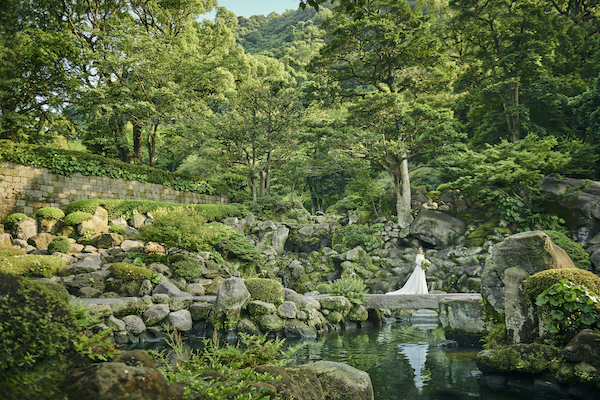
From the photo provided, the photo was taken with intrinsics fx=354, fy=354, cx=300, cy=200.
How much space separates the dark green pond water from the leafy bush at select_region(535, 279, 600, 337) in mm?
1250

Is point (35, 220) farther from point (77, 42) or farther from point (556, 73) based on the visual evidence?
point (556, 73)

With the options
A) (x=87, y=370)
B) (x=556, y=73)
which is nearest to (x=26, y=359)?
(x=87, y=370)

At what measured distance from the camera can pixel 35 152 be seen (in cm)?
1586

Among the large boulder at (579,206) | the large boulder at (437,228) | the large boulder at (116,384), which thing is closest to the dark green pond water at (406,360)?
the large boulder at (116,384)

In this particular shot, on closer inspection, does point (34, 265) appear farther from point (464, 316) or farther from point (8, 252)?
point (464, 316)

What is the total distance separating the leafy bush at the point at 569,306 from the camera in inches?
191

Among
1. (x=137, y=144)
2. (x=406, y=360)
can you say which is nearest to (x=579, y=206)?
(x=406, y=360)

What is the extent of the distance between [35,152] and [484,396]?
61.4 feet

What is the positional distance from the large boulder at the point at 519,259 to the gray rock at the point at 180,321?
7314mm

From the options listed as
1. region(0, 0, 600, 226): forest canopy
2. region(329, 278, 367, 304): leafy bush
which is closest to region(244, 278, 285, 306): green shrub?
region(329, 278, 367, 304): leafy bush

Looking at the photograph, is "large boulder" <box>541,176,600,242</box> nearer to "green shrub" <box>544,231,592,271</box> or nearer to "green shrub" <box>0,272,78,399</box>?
"green shrub" <box>544,231,592,271</box>

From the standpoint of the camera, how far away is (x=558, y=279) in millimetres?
5219

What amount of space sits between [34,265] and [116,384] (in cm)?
1104

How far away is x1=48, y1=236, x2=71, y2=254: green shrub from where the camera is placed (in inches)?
482
